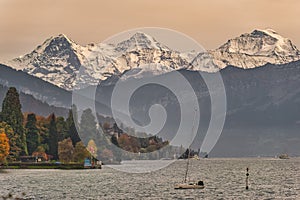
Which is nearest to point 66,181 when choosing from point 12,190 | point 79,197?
point 12,190

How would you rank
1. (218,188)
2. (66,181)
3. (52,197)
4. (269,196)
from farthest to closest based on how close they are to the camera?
(66,181)
(218,188)
(269,196)
(52,197)

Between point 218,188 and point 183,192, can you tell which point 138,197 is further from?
point 218,188

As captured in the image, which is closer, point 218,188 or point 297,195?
point 297,195

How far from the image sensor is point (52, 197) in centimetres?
13638

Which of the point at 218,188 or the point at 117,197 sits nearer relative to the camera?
the point at 117,197

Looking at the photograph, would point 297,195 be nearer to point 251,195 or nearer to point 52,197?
point 251,195

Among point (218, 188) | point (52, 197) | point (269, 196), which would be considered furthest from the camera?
point (218, 188)

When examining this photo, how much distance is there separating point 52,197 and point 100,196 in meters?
9.03

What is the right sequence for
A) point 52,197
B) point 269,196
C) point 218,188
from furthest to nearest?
point 218,188 < point 269,196 < point 52,197

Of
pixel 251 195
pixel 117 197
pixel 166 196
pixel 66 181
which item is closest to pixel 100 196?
pixel 117 197

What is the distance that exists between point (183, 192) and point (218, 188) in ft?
51.1

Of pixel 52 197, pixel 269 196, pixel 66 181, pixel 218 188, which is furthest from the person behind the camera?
pixel 66 181

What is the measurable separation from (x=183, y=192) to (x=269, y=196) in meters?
18.2

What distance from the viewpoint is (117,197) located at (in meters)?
138
